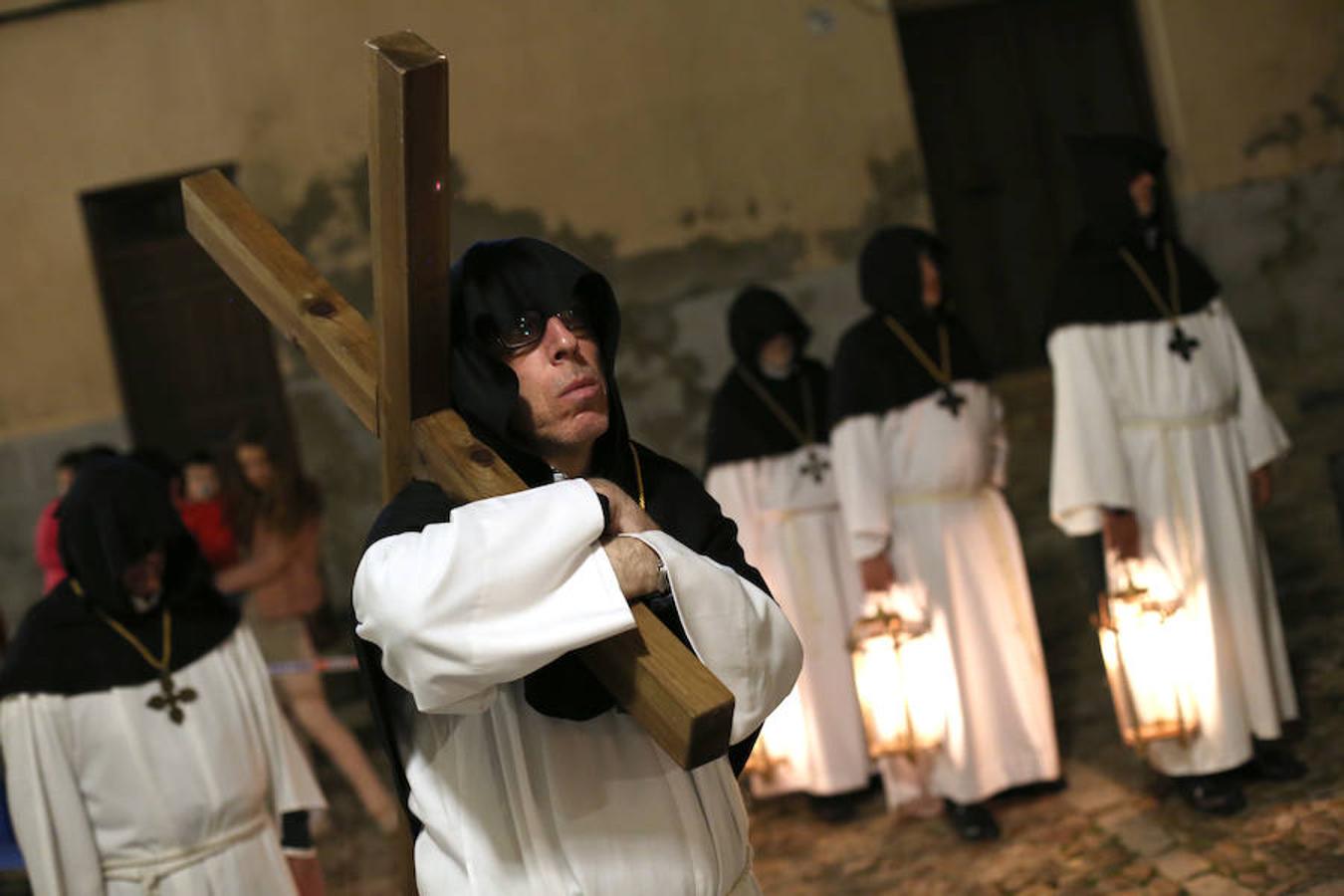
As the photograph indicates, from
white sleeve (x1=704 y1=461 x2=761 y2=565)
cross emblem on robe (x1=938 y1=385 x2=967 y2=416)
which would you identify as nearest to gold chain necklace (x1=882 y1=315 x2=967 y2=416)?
cross emblem on robe (x1=938 y1=385 x2=967 y2=416)

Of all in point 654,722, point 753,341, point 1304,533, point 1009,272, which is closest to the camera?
point 654,722

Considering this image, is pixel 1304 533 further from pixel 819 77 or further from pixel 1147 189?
pixel 819 77

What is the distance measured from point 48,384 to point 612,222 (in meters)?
3.94

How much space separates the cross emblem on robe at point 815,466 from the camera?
288 inches

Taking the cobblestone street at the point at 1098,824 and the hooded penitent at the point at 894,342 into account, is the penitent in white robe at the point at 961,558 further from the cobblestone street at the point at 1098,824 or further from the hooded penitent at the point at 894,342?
the cobblestone street at the point at 1098,824

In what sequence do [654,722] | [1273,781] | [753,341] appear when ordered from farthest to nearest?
[753,341] → [1273,781] → [654,722]

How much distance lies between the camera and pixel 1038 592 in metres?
8.92

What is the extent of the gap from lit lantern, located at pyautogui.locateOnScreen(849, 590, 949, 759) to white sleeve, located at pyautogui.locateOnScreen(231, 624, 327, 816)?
7.12ft

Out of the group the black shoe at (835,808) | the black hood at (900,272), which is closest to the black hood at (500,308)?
the black hood at (900,272)

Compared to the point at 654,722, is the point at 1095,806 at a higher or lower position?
lower

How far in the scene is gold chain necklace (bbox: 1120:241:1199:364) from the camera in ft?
19.1

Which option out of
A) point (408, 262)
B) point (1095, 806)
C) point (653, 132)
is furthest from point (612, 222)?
point (408, 262)

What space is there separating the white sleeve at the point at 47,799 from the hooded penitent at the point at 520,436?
78.6 inches

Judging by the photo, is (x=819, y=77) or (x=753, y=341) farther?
(x=819, y=77)
